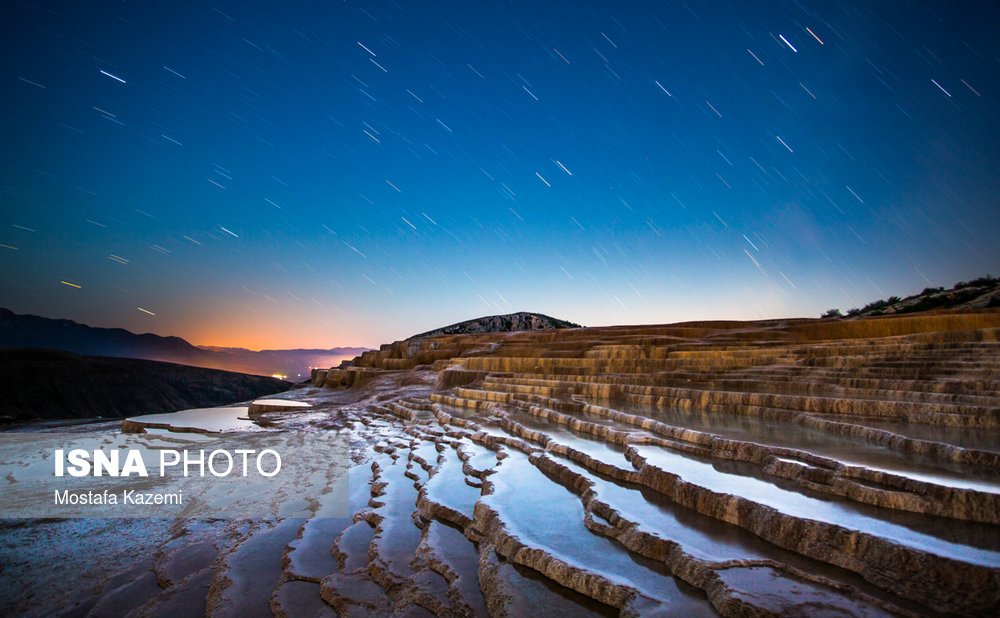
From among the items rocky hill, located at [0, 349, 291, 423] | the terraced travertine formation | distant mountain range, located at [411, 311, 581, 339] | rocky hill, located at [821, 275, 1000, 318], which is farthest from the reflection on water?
distant mountain range, located at [411, 311, 581, 339]

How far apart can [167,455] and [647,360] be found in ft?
27.4

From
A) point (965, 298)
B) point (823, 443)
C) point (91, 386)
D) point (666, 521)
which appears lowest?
point (666, 521)

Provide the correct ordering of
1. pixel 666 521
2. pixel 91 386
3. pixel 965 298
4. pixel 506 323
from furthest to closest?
1. pixel 506 323
2. pixel 91 386
3. pixel 965 298
4. pixel 666 521

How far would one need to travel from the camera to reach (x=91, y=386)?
2328 cm

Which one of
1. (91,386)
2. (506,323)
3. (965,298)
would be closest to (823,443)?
(965,298)

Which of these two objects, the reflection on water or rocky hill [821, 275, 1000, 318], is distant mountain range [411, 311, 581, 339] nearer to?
rocky hill [821, 275, 1000, 318]

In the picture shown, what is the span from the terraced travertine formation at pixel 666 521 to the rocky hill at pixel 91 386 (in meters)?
23.9

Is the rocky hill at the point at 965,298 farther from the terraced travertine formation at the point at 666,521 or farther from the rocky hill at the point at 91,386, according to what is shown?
the rocky hill at the point at 91,386

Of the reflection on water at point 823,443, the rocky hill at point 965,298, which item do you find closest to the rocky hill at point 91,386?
the reflection on water at point 823,443

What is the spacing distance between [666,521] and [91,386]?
29407 millimetres

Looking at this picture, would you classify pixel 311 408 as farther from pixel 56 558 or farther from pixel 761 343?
pixel 761 343

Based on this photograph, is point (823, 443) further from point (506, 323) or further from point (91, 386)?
point (506, 323)

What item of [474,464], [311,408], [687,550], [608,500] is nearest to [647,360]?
[474,464]

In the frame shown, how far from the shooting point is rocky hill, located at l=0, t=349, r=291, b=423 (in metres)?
21.8
